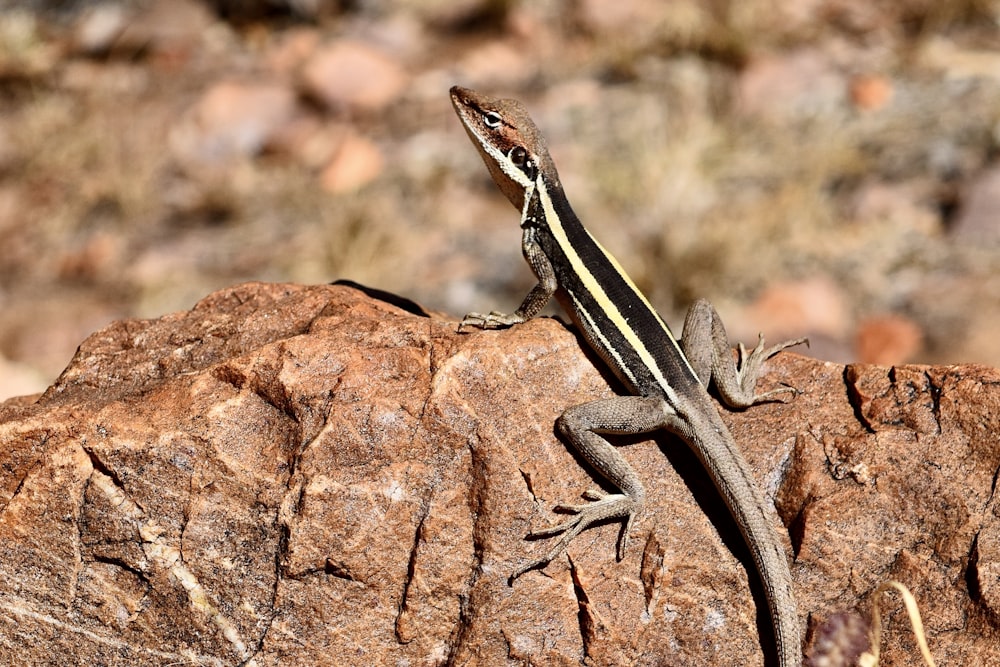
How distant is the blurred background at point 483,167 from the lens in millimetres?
10094

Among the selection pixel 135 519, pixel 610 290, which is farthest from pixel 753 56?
pixel 135 519

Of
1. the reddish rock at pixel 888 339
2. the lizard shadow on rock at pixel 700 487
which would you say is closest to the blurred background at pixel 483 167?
the reddish rock at pixel 888 339

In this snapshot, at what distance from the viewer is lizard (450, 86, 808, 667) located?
4.41 meters

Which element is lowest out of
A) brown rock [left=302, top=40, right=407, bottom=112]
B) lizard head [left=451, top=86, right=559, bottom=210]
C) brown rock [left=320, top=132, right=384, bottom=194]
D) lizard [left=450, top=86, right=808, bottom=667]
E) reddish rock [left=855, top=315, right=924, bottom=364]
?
lizard [left=450, top=86, right=808, bottom=667]

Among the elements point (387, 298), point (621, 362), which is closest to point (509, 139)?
point (387, 298)

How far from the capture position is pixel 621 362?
496 cm

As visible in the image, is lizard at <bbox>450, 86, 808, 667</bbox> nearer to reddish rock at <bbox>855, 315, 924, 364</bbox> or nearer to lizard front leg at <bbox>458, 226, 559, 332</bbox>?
lizard front leg at <bbox>458, 226, 559, 332</bbox>

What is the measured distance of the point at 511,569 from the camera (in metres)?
4.38

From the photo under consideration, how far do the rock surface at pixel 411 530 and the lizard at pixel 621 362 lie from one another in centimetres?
16

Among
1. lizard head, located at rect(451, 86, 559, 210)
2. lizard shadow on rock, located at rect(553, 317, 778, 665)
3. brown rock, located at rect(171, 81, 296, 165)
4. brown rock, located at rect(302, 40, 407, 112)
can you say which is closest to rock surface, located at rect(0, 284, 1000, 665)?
lizard shadow on rock, located at rect(553, 317, 778, 665)

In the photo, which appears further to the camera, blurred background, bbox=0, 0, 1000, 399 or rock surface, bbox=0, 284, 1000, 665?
blurred background, bbox=0, 0, 1000, 399

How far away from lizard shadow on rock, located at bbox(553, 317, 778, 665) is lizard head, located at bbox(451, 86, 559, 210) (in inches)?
46.9

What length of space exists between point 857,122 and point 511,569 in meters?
9.61

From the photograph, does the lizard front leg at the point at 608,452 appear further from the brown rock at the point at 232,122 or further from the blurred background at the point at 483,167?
the brown rock at the point at 232,122
